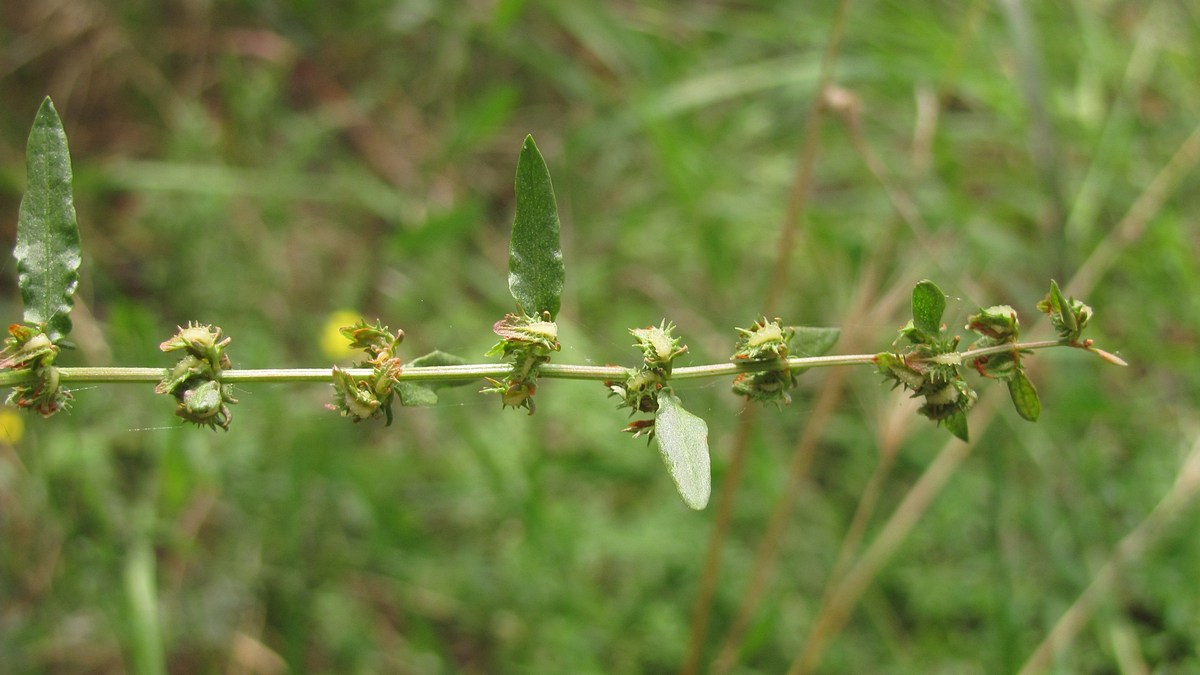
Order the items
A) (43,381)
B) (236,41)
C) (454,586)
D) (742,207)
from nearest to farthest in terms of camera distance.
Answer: (43,381) → (454,586) → (742,207) → (236,41)

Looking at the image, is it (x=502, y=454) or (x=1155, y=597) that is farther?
(x=502, y=454)

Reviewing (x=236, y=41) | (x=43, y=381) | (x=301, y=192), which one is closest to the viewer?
(x=43, y=381)

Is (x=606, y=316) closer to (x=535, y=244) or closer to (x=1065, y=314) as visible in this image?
(x=535, y=244)

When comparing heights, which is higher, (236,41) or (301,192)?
(236,41)

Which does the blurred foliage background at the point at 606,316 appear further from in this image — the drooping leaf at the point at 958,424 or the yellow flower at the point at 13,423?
the drooping leaf at the point at 958,424

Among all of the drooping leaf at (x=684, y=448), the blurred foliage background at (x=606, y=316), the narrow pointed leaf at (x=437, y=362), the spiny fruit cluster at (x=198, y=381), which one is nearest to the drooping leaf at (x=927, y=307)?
the drooping leaf at (x=684, y=448)

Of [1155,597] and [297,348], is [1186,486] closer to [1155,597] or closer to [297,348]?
→ [1155,597]

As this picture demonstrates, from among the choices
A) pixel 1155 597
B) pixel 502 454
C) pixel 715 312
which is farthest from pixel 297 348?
pixel 1155 597

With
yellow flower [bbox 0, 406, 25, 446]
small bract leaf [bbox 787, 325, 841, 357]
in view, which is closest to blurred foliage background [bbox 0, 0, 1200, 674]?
yellow flower [bbox 0, 406, 25, 446]

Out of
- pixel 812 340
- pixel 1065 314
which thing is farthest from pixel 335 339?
pixel 1065 314
